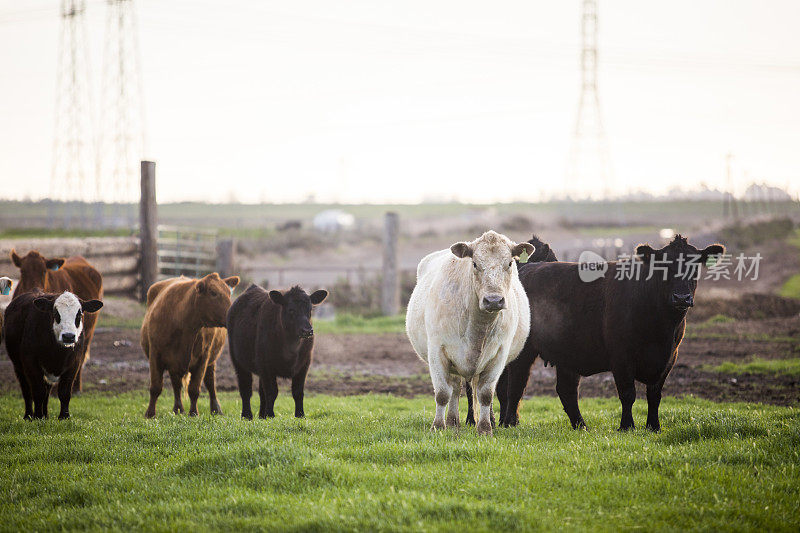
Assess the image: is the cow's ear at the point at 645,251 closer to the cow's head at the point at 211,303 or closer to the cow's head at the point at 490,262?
the cow's head at the point at 490,262

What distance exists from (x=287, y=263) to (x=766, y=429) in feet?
113

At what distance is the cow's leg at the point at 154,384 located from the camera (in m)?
9.38

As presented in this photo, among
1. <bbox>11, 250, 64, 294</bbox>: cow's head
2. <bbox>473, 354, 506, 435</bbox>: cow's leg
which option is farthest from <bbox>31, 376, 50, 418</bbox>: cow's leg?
<bbox>473, 354, 506, 435</bbox>: cow's leg

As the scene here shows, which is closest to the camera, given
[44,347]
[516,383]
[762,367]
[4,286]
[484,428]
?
[484,428]

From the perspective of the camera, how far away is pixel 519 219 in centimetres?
5281

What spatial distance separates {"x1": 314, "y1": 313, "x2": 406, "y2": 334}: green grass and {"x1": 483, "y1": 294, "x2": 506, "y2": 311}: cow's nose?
1123 centimetres

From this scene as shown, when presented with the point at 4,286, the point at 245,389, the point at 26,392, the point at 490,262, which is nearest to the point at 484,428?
the point at 490,262

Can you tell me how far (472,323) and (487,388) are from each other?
0.72 m

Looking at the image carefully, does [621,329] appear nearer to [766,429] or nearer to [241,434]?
[766,429]

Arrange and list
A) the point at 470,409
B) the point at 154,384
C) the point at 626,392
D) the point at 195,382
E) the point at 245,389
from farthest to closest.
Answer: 1. the point at 195,382
2. the point at 154,384
3. the point at 245,389
4. the point at 470,409
5. the point at 626,392

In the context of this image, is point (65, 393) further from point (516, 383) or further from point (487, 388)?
point (516, 383)

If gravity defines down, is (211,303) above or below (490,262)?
below

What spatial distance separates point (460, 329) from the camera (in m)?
7.62

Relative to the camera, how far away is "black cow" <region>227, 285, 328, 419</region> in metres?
8.91
